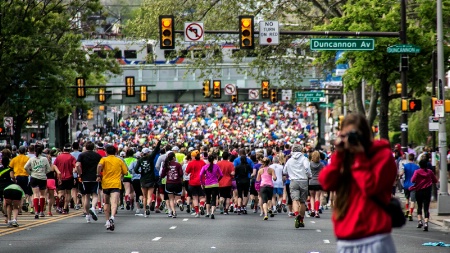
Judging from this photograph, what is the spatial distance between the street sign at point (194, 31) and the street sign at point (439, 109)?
22.4ft

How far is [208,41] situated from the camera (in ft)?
142

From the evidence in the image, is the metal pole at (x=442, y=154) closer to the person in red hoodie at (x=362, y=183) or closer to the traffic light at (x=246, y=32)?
the traffic light at (x=246, y=32)

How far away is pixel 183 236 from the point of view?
62.4 feet

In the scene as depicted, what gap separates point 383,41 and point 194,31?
8392 mm

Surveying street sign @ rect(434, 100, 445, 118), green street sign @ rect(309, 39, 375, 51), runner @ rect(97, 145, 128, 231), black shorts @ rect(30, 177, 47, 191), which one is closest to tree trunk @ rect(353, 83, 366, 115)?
green street sign @ rect(309, 39, 375, 51)

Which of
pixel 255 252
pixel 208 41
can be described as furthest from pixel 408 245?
pixel 208 41

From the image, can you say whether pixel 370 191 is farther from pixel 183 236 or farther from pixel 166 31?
pixel 166 31

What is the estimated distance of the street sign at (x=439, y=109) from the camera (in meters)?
25.7

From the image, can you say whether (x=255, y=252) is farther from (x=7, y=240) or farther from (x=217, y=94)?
(x=217, y=94)

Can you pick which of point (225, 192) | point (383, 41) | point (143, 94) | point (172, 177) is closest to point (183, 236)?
point (172, 177)

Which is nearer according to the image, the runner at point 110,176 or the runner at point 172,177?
the runner at point 110,176

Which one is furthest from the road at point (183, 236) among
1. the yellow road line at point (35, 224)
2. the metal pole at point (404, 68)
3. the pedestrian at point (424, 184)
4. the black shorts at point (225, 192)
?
the metal pole at point (404, 68)

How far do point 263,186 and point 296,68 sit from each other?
71.0 feet

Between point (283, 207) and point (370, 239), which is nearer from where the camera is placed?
point (370, 239)
